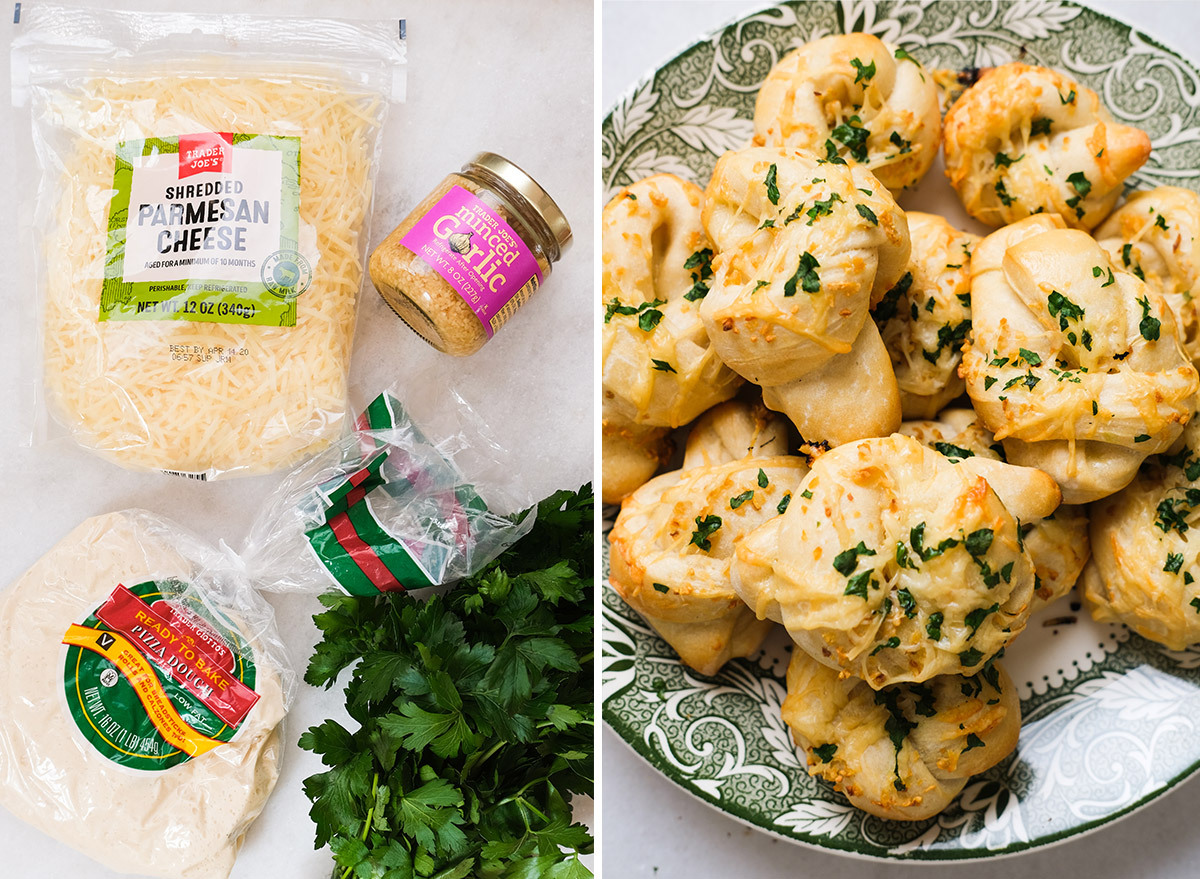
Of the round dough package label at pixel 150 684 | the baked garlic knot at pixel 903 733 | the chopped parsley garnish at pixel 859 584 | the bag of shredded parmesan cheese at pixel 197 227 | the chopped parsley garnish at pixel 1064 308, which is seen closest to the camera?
the chopped parsley garnish at pixel 859 584

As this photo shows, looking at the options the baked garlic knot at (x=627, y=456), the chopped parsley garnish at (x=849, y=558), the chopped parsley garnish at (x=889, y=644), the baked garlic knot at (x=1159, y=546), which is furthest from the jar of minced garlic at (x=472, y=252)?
the baked garlic knot at (x=1159, y=546)

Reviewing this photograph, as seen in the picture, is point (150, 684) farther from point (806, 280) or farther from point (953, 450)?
point (953, 450)

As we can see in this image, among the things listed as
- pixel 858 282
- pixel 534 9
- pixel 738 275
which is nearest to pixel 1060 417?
pixel 858 282

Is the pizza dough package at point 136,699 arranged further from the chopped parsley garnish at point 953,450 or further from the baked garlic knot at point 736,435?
the chopped parsley garnish at point 953,450

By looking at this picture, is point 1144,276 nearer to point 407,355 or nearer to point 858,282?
point 858,282

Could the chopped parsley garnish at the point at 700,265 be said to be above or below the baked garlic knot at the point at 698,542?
above
